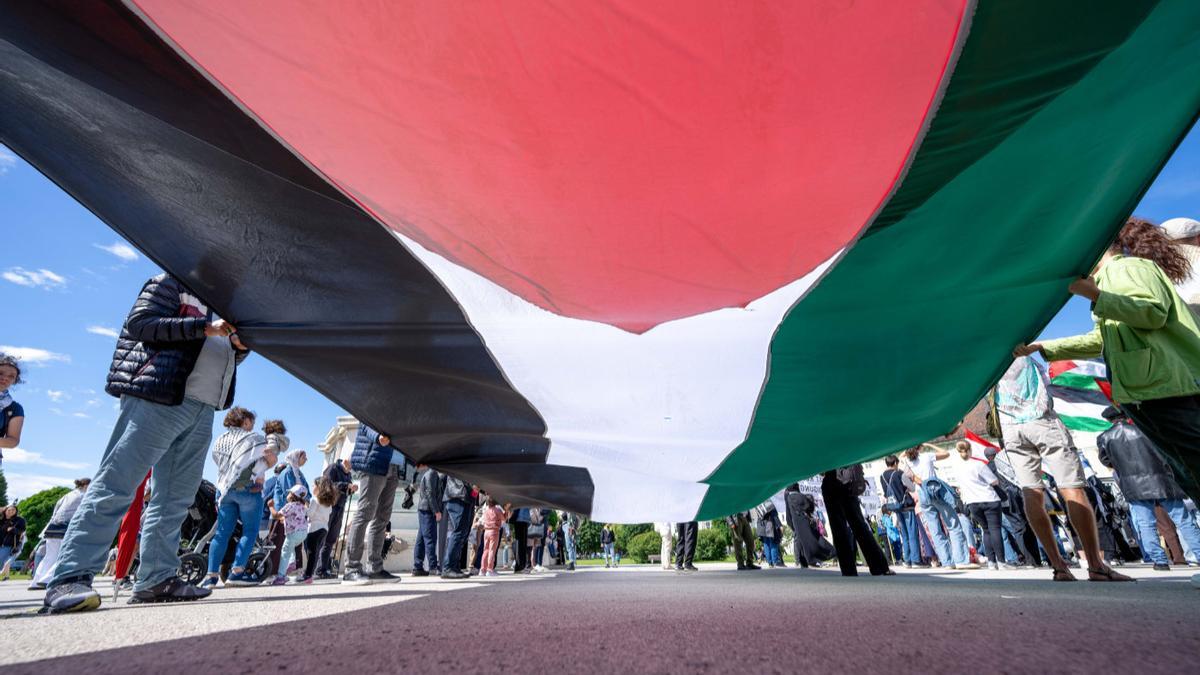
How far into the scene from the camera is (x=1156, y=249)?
247 cm

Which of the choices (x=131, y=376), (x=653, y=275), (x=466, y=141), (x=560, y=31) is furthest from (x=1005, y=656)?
(x=131, y=376)

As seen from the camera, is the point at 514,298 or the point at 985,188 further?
the point at 514,298

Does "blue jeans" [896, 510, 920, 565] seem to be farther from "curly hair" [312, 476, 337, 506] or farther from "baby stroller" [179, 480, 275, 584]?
"baby stroller" [179, 480, 275, 584]

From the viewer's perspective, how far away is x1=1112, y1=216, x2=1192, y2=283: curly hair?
246 cm

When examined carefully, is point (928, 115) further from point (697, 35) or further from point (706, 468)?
point (706, 468)

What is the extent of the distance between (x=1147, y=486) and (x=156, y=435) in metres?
7.25

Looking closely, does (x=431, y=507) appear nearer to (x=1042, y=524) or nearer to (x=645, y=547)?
(x=1042, y=524)

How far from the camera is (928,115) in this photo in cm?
141

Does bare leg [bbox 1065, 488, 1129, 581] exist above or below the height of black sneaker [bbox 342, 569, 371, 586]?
above

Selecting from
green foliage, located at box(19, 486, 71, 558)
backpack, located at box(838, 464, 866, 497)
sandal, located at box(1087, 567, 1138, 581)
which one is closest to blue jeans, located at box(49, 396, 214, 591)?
backpack, located at box(838, 464, 866, 497)

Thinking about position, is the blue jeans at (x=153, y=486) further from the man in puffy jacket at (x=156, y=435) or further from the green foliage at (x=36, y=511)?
the green foliage at (x=36, y=511)

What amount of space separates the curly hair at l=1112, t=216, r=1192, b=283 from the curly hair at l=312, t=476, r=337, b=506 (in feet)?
20.6

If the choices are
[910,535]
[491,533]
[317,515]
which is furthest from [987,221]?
[491,533]

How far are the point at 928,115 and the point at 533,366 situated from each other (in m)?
1.69
